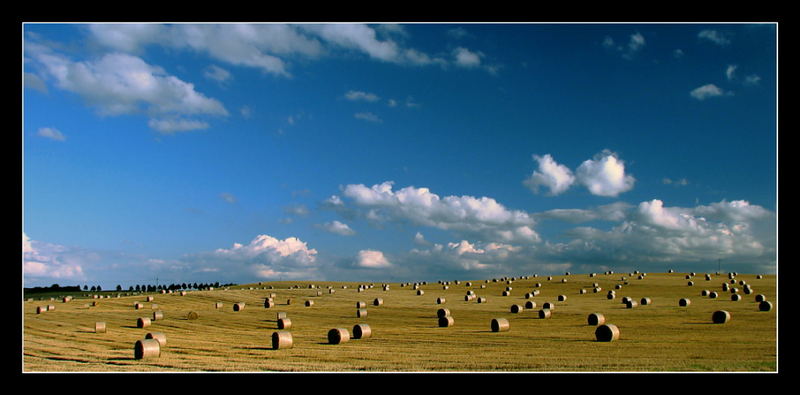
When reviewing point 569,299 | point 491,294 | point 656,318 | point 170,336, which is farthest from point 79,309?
point 656,318

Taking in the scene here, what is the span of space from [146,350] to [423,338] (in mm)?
13097

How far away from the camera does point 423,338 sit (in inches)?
1212

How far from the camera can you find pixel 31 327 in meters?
40.1

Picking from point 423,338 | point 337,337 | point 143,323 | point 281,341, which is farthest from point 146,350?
point 143,323

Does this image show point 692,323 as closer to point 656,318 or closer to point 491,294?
point 656,318

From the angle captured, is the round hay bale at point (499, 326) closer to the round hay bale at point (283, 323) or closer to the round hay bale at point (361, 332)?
the round hay bale at point (361, 332)

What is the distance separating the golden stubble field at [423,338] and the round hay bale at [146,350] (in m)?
0.30

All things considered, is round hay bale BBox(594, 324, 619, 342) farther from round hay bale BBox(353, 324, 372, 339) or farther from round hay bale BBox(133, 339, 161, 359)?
round hay bale BBox(133, 339, 161, 359)

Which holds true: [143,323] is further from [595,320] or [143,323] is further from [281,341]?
[595,320]

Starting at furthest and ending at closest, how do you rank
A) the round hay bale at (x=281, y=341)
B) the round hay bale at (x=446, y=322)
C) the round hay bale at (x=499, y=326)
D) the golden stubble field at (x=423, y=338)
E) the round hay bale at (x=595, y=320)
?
the round hay bale at (x=446, y=322) < the round hay bale at (x=595, y=320) < the round hay bale at (x=499, y=326) < the round hay bale at (x=281, y=341) < the golden stubble field at (x=423, y=338)

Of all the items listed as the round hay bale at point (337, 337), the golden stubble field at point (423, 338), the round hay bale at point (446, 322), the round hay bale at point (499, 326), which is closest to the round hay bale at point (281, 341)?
the golden stubble field at point (423, 338)

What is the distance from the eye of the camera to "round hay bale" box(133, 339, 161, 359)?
24606 millimetres

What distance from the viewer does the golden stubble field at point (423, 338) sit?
70.8 feet
